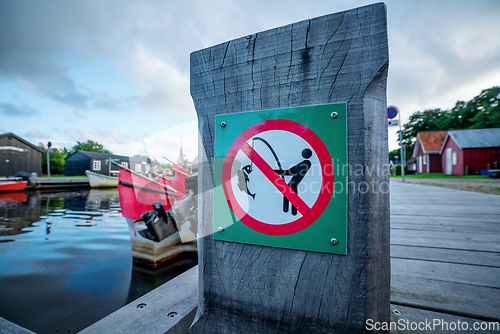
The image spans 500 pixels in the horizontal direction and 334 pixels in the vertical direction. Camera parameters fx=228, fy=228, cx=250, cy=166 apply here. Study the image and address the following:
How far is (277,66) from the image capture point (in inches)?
31.8

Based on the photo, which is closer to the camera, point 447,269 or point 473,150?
point 447,269

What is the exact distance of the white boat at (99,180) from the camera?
21.2 meters

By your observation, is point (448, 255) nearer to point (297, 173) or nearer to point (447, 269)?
point (447, 269)

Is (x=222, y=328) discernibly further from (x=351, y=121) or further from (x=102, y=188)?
(x=102, y=188)

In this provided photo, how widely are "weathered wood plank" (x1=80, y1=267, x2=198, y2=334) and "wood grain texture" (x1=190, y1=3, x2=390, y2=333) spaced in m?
0.15

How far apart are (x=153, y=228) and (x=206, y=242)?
322 cm

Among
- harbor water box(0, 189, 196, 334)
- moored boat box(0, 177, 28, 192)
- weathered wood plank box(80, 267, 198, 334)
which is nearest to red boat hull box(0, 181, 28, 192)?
moored boat box(0, 177, 28, 192)

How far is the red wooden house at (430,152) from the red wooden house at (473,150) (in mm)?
4377

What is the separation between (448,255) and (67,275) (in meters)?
5.22

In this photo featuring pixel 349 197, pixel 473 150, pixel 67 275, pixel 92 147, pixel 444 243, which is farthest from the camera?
pixel 92 147

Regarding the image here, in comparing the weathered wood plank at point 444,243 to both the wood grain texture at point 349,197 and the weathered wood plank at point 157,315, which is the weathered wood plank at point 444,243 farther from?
the weathered wood plank at point 157,315

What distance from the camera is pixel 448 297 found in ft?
3.98

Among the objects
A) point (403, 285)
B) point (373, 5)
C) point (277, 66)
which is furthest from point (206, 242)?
point (403, 285)

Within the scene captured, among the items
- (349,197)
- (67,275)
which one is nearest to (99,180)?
(67,275)
